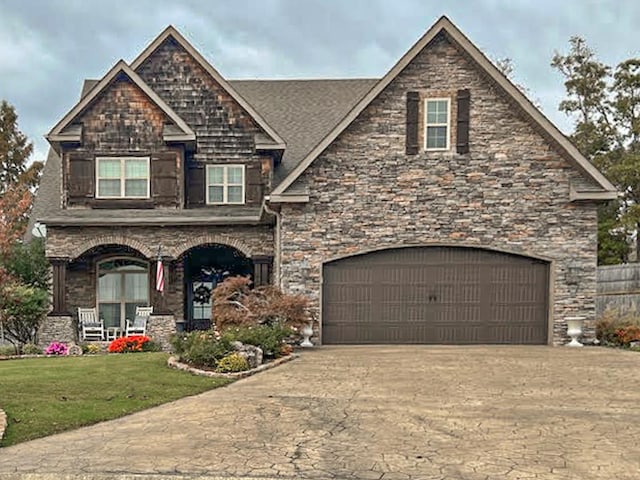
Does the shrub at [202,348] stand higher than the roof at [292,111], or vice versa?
the roof at [292,111]

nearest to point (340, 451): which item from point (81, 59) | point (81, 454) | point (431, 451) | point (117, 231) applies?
point (431, 451)

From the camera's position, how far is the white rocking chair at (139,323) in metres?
17.5

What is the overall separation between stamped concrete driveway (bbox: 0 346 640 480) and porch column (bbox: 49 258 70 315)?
9.36 m

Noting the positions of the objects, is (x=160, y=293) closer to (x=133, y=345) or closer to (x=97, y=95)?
(x=133, y=345)

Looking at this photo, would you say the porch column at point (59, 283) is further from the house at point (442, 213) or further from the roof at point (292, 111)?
the house at point (442, 213)

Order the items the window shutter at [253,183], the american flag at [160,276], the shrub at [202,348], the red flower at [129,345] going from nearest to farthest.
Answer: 1. the shrub at [202,348]
2. the red flower at [129,345]
3. the american flag at [160,276]
4. the window shutter at [253,183]

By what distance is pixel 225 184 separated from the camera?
19.0 meters

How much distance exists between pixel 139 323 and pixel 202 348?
280 inches

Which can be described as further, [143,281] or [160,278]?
[143,281]

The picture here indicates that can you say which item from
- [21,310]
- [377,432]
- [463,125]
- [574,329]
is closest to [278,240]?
[463,125]

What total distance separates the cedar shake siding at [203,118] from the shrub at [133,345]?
472cm

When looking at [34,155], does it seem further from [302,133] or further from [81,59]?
[302,133]

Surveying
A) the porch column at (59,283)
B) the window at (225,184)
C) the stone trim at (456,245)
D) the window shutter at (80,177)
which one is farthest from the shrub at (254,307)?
the window shutter at (80,177)

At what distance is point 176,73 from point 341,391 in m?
13.7
